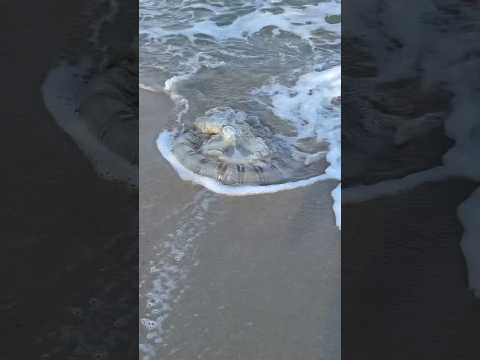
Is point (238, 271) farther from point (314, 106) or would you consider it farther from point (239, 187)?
point (314, 106)

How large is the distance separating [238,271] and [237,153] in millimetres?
745

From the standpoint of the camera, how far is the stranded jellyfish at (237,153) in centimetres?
271

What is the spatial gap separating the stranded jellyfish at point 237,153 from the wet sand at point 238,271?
0.12 meters

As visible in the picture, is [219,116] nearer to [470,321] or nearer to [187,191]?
[187,191]

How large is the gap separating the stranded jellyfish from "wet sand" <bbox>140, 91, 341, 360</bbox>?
117 millimetres

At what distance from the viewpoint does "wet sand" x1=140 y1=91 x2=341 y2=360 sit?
2.00 meters

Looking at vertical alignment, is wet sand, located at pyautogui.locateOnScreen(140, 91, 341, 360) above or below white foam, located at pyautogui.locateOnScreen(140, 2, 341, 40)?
below

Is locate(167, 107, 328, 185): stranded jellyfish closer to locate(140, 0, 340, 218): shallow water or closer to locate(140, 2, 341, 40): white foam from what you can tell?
locate(140, 0, 340, 218): shallow water

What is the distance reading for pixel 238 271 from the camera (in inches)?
87.9
